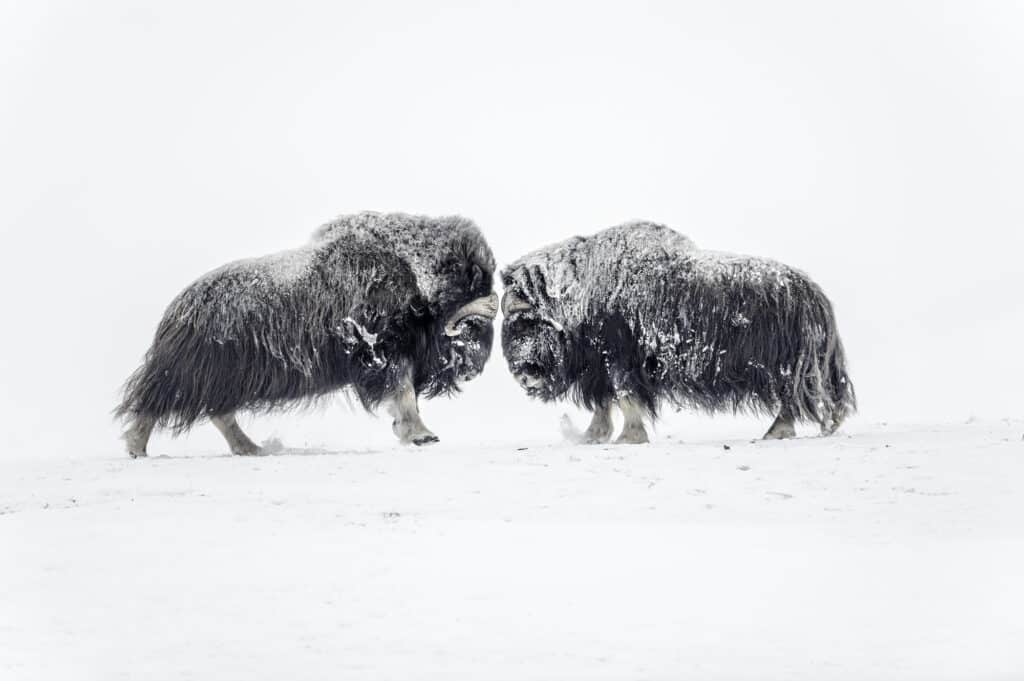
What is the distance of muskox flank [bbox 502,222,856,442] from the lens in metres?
7.19

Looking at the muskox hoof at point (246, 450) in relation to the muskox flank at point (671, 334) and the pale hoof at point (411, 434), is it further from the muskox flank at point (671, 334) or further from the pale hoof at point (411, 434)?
the muskox flank at point (671, 334)

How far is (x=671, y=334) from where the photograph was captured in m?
7.33

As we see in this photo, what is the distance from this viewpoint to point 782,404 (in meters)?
Answer: 7.27

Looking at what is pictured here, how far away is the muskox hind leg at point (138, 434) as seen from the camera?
754 centimetres

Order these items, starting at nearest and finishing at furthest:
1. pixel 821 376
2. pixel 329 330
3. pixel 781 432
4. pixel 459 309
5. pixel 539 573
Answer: pixel 539 573 < pixel 821 376 < pixel 781 432 < pixel 329 330 < pixel 459 309

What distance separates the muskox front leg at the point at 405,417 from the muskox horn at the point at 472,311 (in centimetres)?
39

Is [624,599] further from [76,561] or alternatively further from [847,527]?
[76,561]

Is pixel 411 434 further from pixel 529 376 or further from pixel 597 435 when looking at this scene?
pixel 597 435

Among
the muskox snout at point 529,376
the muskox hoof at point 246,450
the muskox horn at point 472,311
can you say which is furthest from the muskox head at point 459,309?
the muskox hoof at point 246,450

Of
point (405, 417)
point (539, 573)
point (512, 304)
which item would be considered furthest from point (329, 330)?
point (539, 573)

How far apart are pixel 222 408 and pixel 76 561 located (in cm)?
315

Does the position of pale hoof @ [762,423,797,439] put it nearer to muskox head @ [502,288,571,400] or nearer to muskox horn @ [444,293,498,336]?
muskox head @ [502,288,571,400]

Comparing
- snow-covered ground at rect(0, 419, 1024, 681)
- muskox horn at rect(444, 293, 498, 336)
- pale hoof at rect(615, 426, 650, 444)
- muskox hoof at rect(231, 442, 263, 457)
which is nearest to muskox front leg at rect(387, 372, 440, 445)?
muskox horn at rect(444, 293, 498, 336)

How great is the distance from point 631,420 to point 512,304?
108 centimetres
